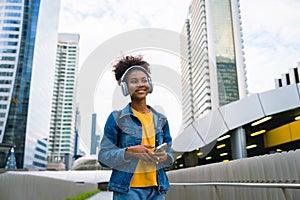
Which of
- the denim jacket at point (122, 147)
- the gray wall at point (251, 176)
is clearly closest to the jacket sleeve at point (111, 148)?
the denim jacket at point (122, 147)

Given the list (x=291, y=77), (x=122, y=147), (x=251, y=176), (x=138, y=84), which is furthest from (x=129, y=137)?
(x=291, y=77)

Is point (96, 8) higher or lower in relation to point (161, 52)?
higher

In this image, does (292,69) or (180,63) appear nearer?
(180,63)

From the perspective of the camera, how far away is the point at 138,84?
190cm

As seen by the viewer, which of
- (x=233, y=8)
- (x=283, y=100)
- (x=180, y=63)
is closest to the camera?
(x=180, y=63)

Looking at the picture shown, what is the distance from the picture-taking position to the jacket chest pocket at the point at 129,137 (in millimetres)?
1827

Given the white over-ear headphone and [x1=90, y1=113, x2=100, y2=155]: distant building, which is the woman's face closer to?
the white over-ear headphone

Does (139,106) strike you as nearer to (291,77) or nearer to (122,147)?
(122,147)

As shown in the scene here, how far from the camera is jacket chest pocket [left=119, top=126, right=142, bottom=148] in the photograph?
71.9 inches

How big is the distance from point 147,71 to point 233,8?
88.9 metres

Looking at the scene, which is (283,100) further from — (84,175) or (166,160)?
(84,175)

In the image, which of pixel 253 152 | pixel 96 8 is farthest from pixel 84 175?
pixel 96 8

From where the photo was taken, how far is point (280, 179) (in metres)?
3.06

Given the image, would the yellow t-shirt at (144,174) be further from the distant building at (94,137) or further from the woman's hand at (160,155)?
the distant building at (94,137)
